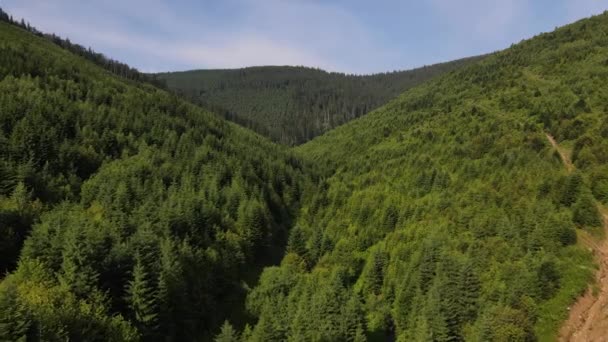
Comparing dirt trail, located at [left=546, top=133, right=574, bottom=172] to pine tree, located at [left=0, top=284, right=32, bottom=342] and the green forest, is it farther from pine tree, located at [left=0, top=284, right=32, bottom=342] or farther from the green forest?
pine tree, located at [left=0, top=284, right=32, bottom=342]

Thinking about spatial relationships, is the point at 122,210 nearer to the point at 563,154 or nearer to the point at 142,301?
the point at 142,301

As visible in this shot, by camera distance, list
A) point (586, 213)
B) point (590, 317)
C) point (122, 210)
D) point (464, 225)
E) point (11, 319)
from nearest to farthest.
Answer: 1. point (11, 319)
2. point (590, 317)
3. point (586, 213)
4. point (464, 225)
5. point (122, 210)

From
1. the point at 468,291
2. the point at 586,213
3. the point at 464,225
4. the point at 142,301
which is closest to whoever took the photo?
the point at 142,301

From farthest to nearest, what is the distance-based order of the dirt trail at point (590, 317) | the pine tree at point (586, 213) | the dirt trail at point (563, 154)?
the dirt trail at point (563, 154) < the pine tree at point (586, 213) < the dirt trail at point (590, 317)

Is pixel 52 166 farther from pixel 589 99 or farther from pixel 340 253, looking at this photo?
pixel 589 99

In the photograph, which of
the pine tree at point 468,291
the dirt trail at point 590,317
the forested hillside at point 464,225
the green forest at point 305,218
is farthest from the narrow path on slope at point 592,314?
the pine tree at point 468,291

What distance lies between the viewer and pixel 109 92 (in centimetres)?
15262

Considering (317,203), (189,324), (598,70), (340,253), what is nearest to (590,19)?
(598,70)

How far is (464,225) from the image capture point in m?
74.4

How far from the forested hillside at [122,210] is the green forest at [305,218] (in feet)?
1.22

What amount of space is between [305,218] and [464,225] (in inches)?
2117

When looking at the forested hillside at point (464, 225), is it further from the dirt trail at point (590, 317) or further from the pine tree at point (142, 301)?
the pine tree at point (142, 301)

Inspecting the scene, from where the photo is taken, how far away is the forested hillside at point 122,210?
1981 inches

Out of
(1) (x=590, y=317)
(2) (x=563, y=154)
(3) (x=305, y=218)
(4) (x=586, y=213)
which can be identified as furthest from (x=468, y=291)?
(3) (x=305, y=218)
